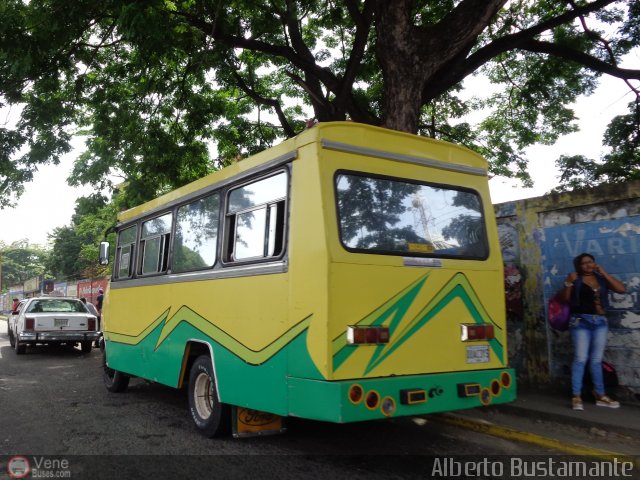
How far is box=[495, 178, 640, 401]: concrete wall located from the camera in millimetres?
6336

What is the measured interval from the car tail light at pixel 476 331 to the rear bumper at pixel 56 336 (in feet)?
39.1

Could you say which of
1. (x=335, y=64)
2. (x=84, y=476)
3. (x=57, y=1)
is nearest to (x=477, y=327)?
(x=84, y=476)

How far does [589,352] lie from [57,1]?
9546mm

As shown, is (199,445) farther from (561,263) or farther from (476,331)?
(561,263)

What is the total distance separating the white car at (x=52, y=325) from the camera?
13.1m

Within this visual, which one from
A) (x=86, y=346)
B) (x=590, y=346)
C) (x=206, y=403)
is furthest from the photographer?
(x=86, y=346)

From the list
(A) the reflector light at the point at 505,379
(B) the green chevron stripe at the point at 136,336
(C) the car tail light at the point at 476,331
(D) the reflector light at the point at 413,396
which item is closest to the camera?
(D) the reflector light at the point at 413,396

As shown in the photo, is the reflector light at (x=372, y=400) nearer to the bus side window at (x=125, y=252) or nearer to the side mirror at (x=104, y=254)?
the bus side window at (x=125, y=252)

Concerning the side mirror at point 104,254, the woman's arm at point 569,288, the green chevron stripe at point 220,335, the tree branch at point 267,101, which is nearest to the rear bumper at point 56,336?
the side mirror at point 104,254

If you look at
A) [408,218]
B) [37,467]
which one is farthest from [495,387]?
[37,467]

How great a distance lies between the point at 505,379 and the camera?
4.80m

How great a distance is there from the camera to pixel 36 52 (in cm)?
864

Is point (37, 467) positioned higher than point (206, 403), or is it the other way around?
point (206, 403)

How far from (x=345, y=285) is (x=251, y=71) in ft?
37.0
